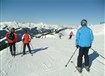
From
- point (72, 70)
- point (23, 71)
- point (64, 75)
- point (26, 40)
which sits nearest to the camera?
point (64, 75)

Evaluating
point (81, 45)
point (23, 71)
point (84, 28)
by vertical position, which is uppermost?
point (84, 28)

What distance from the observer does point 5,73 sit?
9492 millimetres

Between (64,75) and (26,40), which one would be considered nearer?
(64,75)

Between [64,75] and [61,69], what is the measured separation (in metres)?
0.99

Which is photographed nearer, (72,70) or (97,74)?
(97,74)

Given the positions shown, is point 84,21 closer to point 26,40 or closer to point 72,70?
point 72,70

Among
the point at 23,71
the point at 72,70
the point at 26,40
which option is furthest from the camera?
the point at 26,40

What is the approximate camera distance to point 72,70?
916 centimetres

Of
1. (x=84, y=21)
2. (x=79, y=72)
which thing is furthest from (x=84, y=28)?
(x=79, y=72)

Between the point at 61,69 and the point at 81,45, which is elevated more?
the point at 81,45

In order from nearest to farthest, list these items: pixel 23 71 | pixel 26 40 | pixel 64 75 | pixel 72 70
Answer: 1. pixel 64 75
2. pixel 72 70
3. pixel 23 71
4. pixel 26 40

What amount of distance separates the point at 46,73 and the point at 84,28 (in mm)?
2683

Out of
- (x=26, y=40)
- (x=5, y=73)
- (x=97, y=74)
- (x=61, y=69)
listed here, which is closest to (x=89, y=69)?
(x=97, y=74)

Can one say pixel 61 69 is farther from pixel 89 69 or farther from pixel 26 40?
pixel 26 40
